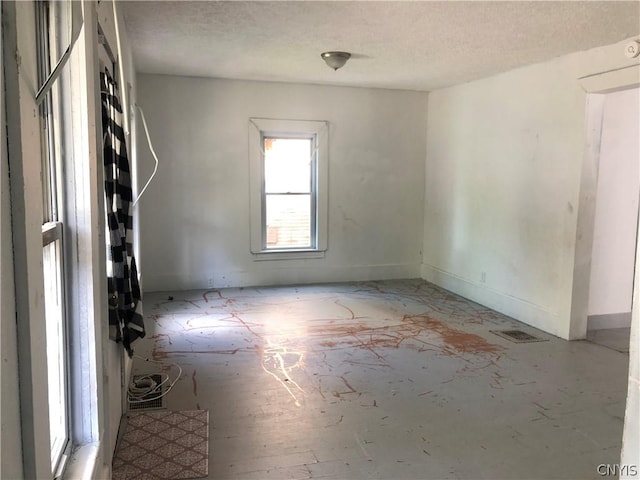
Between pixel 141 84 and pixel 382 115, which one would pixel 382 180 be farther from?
pixel 141 84

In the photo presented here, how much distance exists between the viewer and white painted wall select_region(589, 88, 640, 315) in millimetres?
4512

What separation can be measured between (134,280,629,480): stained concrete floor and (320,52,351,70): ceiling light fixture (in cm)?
247

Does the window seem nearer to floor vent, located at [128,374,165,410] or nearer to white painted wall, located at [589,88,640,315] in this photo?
floor vent, located at [128,374,165,410]

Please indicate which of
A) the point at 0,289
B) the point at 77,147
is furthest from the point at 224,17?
the point at 0,289

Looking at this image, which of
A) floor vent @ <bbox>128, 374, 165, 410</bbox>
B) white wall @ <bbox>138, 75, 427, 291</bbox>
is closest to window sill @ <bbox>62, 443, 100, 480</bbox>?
floor vent @ <bbox>128, 374, 165, 410</bbox>

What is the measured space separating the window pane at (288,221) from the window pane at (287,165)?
0.13 m

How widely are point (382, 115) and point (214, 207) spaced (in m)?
2.53

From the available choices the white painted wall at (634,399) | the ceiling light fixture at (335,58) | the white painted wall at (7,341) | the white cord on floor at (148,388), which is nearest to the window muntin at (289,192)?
the ceiling light fixture at (335,58)

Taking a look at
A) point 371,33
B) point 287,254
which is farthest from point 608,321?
point 287,254

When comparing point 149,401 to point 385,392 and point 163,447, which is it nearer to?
point 163,447

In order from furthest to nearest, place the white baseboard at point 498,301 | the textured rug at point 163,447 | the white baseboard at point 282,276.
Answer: the white baseboard at point 282,276, the white baseboard at point 498,301, the textured rug at point 163,447

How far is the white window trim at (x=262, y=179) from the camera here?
614 cm

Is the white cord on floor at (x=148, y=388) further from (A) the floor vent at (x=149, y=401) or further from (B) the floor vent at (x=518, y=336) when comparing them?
(B) the floor vent at (x=518, y=336)

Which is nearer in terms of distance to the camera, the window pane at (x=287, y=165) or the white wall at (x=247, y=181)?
the white wall at (x=247, y=181)
